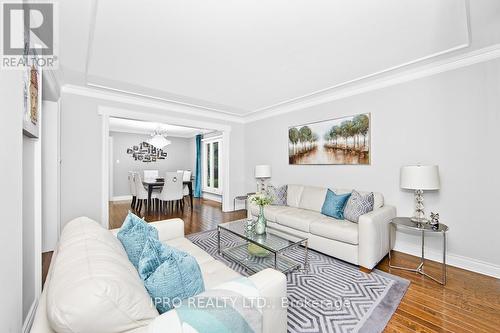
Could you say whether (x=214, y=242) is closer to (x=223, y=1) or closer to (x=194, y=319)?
(x=194, y=319)

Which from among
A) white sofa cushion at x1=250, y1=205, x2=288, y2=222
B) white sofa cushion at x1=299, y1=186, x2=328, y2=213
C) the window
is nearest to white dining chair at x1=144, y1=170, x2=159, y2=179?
the window

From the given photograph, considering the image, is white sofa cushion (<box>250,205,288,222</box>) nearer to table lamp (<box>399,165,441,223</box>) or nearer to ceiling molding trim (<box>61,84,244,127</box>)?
table lamp (<box>399,165,441,223</box>)

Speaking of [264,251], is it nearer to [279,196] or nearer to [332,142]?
[279,196]

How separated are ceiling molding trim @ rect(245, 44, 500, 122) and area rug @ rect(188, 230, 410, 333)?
2.50 metres

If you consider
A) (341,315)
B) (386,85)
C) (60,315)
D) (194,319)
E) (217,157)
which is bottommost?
(341,315)

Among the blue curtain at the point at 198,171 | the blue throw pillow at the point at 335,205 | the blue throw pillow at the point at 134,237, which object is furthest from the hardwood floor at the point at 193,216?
the blue throw pillow at the point at 134,237

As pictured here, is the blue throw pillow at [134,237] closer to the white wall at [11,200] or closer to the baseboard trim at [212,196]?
the white wall at [11,200]

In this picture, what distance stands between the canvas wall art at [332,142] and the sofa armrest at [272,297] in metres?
2.72

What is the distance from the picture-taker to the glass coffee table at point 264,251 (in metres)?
2.30

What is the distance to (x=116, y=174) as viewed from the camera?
7.18 meters

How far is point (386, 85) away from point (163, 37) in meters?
2.97

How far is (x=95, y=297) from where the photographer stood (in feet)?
2.37

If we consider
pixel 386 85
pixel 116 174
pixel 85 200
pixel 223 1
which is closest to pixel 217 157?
pixel 116 174

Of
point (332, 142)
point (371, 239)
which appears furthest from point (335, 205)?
point (332, 142)
